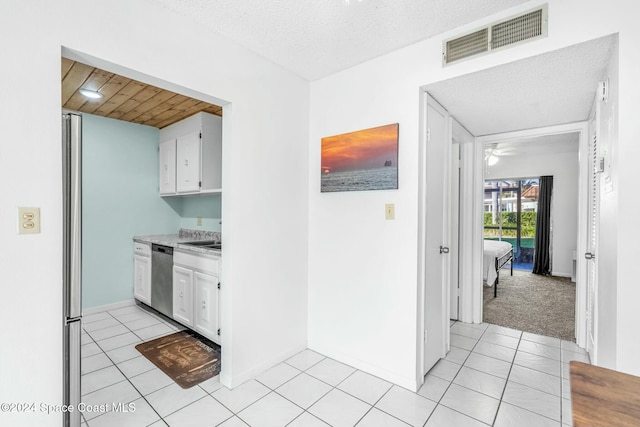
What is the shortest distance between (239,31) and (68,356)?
211 centimetres

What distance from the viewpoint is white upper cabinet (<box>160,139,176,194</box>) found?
3.74 m

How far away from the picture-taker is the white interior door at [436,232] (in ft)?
7.54

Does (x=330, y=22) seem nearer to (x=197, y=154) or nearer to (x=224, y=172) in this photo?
(x=224, y=172)

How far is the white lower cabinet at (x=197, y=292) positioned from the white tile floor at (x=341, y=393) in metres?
0.49

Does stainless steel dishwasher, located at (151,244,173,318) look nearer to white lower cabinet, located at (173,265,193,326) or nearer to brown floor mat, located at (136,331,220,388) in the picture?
white lower cabinet, located at (173,265,193,326)

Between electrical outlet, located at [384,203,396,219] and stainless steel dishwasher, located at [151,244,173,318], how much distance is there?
7.56ft

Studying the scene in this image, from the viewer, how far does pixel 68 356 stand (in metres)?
1.45

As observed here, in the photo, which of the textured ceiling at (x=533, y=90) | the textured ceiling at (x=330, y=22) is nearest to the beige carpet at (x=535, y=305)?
the textured ceiling at (x=533, y=90)

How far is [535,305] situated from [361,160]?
351 cm

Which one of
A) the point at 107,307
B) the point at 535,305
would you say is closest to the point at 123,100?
the point at 107,307

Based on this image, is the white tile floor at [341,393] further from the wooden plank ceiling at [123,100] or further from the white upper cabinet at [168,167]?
the wooden plank ceiling at [123,100]

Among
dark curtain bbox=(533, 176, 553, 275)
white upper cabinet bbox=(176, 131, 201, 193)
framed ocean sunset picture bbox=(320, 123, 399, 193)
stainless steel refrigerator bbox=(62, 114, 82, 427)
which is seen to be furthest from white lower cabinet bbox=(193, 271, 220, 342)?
dark curtain bbox=(533, 176, 553, 275)

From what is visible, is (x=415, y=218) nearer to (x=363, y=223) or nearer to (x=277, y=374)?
(x=363, y=223)

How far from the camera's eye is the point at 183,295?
3.02 m
